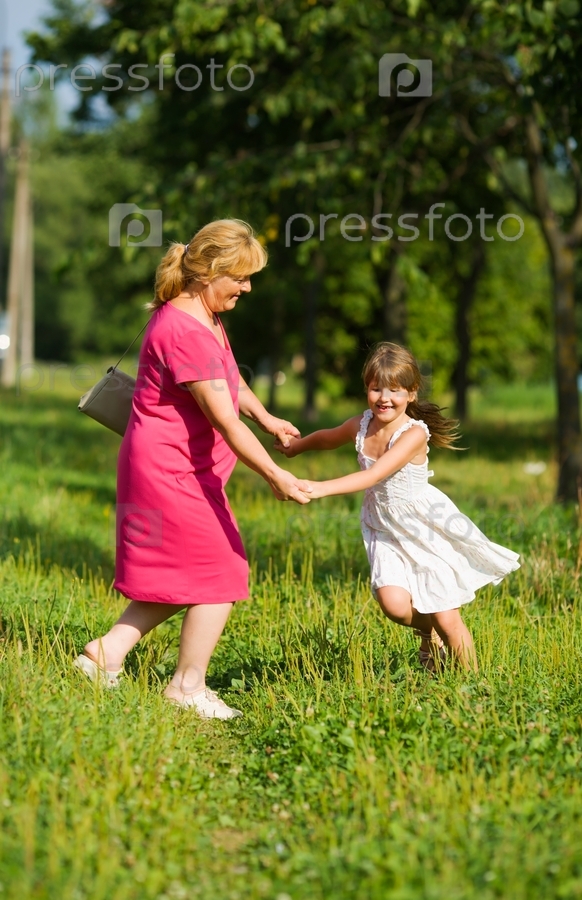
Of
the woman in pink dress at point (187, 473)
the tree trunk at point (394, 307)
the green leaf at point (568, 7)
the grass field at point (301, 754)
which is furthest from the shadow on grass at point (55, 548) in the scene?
the tree trunk at point (394, 307)

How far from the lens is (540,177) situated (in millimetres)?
11297

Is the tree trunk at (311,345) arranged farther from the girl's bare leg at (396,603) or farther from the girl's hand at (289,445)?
the girl's bare leg at (396,603)

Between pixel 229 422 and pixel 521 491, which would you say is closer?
pixel 229 422

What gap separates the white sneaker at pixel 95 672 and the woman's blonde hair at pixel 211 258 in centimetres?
141

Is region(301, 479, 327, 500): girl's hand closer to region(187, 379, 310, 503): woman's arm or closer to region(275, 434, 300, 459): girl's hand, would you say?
region(187, 379, 310, 503): woman's arm

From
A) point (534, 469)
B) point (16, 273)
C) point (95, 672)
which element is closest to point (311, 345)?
point (534, 469)

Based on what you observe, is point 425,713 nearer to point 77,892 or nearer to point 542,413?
point 77,892

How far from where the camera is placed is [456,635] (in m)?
4.32

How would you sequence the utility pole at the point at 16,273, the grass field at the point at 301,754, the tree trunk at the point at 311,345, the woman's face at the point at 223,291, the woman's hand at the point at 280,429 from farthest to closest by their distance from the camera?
the utility pole at the point at 16,273
the tree trunk at the point at 311,345
the woman's hand at the point at 280,429
the woman's face at the point at 223,291
the grass field at the point at 301,754

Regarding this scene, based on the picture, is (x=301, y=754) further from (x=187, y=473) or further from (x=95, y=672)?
(x=187, y=473)

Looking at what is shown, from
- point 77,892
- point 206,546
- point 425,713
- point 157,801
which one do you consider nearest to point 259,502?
point 206,546

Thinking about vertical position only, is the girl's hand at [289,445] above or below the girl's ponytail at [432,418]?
below

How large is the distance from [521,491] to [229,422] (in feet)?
25.1

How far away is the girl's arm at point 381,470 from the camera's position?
13.3 ft
